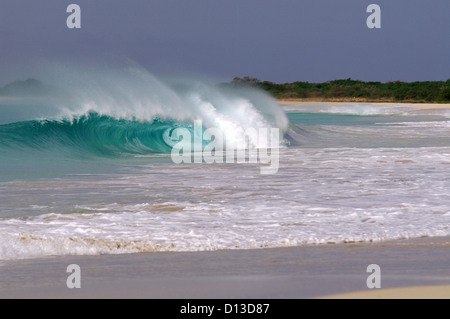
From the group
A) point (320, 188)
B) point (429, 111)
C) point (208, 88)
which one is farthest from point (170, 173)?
point (429, 111)

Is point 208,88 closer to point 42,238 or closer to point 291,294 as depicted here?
point 42,238

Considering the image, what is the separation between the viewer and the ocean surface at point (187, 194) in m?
5.58

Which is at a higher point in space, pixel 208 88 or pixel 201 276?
pixel 208 88

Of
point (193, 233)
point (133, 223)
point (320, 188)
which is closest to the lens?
point (193, 233)

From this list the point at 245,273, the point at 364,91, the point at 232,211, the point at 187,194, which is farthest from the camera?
the point at 364,91

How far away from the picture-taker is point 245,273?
4.43 m

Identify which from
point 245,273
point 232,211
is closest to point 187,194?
point 232,211

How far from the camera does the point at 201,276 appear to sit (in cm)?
434

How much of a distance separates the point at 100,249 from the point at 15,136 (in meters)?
10.8

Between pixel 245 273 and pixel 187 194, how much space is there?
3562mm

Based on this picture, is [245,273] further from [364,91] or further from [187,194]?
[364,91]

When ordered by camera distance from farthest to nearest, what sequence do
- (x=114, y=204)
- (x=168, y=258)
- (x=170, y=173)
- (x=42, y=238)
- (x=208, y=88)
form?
(x=208, y=88) → (x=170, y=173) → (x=114, y=204) → (x=42, y=238) → (x=168, y=258)

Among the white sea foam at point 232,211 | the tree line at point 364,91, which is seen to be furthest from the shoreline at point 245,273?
the tree line at point 364,91

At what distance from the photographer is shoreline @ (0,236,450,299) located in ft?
12.8
